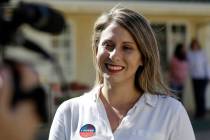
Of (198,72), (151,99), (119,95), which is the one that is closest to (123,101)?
(119,95)

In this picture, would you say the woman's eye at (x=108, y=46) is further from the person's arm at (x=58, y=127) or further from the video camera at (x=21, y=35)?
the video camera at (x=21, y=35)

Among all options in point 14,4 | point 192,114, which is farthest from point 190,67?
point 14,4

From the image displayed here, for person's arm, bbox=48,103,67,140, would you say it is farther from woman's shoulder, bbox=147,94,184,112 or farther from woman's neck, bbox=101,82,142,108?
woman's shoulder, bbox=147,94,184,112

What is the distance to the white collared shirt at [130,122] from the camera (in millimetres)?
2738

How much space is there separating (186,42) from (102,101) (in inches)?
490

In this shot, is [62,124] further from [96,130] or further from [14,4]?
[14,4]

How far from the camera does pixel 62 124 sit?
286 centimetres

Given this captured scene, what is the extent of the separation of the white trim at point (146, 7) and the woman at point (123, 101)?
990 centimetres

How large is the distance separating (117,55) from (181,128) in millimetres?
465

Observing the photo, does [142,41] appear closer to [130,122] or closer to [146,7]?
[130,122]

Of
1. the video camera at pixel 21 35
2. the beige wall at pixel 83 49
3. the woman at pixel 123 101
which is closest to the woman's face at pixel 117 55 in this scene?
the woman at pixel 123 101

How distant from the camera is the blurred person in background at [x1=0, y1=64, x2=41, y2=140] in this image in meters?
0.84

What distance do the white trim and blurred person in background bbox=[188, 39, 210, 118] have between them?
132 centimetres

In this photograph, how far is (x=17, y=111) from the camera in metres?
0.85
